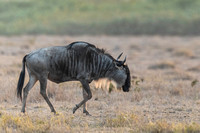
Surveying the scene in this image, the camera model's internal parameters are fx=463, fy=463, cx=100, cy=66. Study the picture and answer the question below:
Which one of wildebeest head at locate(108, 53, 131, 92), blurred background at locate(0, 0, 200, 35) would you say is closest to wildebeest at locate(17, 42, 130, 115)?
wildebeest head at locate(108, 53, 131, 92)

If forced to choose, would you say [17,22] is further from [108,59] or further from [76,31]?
[108,59]

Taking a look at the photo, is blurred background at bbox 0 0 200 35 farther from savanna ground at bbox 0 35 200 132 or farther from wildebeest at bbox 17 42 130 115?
wildebeest at bbox 17 42 130 115

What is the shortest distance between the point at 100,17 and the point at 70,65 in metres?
75.3

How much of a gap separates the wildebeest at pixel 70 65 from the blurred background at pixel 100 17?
60486mm

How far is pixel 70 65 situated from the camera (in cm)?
877

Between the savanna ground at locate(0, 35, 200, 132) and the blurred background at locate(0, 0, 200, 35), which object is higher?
the blurred background at locate(0, 0, 200, 35)

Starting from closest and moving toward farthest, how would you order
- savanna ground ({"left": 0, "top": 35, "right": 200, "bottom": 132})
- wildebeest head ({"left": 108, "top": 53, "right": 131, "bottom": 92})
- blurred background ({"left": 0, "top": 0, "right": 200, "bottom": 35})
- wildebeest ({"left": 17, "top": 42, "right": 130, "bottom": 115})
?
savanna ground ({"left": 0, "top": 35, "right": 200, "bottom": 132}), wildebeest ({"left": 17, "top": 42, "right": 130, "bottom": 115}), wildebeest head ({"left": 108, "top": 53, "right": 131, "bottom": 92}), blurred background ({"left": 0, "top": 0, "right": 200, "bottom": 35})

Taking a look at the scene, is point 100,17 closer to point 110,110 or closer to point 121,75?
point 110,110

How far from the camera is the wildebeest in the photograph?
868cm

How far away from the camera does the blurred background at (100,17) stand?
73000 mm

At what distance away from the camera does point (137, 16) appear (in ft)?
267

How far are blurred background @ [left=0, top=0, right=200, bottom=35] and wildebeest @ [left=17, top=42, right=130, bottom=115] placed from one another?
6049cm

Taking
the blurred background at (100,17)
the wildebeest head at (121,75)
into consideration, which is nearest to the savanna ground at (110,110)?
the wildebeest head at (121,75)

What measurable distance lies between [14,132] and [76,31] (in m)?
66.2
